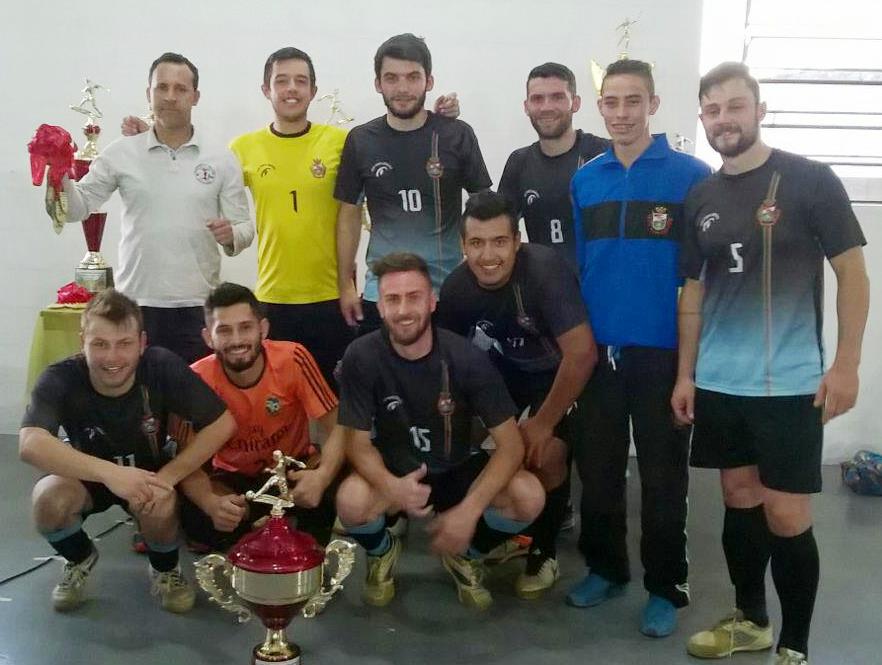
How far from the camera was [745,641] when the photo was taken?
2.17m

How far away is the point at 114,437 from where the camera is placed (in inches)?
93.3

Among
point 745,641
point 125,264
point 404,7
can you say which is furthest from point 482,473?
point 404,7

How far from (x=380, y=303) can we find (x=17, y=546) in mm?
1527

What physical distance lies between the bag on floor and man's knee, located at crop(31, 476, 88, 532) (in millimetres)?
3069

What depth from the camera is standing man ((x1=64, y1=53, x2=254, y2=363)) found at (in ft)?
9.15

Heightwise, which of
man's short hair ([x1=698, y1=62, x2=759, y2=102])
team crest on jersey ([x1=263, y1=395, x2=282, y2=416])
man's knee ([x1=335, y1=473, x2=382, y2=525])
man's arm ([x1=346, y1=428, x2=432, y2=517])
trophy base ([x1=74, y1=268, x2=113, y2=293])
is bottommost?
man's knee ([x1=335, y1=473, x2=382, y2=525])

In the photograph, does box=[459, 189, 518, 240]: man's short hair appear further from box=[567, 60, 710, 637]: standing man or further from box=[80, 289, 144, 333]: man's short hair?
box=[80, 289, 144, 333]: man's short hair

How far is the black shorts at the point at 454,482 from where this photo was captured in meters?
2.45

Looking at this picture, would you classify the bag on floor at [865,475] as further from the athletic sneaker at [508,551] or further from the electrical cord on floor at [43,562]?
the electrical cord on floor at [43,562]

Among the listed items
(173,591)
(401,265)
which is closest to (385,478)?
(401,265)

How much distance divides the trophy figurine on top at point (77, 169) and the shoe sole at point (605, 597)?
1.93m

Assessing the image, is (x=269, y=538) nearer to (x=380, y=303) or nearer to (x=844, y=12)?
(x=380, y=303)

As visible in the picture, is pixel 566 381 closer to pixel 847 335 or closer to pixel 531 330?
pixel 531 330

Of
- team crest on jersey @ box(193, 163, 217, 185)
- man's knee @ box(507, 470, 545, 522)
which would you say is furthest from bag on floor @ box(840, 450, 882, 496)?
team crest on jersey @ box(193, 163, 217, 185)
